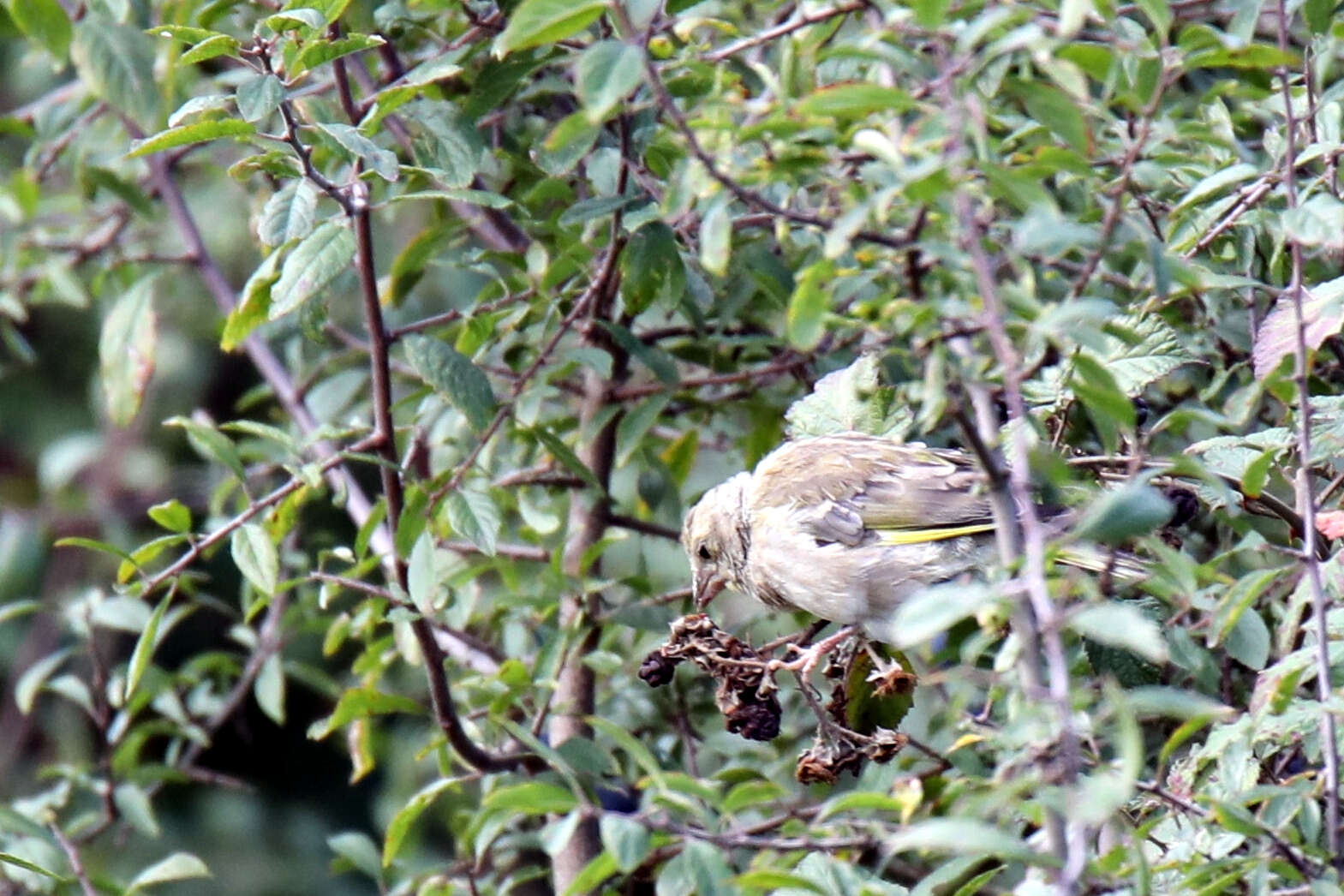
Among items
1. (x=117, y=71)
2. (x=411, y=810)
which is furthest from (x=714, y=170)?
(x=117, y=71)

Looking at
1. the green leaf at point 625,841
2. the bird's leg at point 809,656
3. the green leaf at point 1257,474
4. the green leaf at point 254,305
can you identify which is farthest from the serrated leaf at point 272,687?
the green leaf at point 1257,474

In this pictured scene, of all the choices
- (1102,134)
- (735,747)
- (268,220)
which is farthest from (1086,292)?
(735,747)

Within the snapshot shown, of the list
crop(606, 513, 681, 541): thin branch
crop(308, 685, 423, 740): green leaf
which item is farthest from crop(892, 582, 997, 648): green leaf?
crop(606, 513, 681, 541): thin branch

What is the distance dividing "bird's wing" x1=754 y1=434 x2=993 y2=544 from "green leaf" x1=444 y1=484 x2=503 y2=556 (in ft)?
1.92

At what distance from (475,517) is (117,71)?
4.71ft

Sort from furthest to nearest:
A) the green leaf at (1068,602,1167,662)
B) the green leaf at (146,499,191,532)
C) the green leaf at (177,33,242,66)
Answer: the green leaf at (146,499,191,532)
the green leaf at (177,33,242,66)
the green leaf at (1068,602,1167,662)

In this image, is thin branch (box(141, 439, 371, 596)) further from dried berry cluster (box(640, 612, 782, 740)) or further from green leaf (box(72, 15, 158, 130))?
green leaf (box(72, 15, 158, 130))

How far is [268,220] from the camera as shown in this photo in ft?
7.53

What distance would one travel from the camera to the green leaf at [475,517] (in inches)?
104

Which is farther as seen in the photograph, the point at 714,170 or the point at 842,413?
the point at 842,413

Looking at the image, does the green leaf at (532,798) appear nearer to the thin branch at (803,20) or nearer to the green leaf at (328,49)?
the thin branch at (803,20)

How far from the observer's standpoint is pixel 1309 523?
6.79 feet

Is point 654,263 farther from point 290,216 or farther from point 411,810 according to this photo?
point 411,810

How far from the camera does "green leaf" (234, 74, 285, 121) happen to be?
6.95 feet
